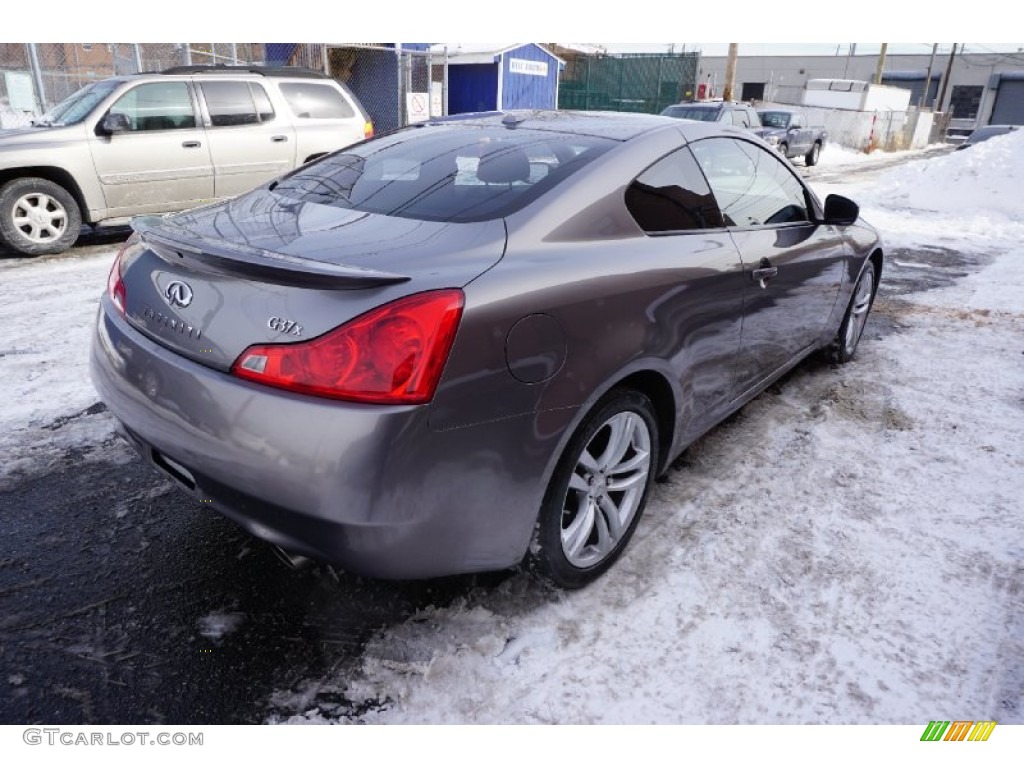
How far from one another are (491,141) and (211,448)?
160 centimetres

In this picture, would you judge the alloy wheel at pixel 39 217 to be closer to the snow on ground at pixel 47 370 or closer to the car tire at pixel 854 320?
the snow on ground at pixel 47 370

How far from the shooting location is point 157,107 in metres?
7.45

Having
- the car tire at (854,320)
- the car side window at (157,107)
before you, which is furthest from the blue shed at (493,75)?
the car tire at (854,320)

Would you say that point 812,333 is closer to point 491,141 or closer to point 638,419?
point 638,419

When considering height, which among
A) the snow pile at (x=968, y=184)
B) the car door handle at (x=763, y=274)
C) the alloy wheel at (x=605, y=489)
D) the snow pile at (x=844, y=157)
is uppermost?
the car door handle at (x=763, y=274)

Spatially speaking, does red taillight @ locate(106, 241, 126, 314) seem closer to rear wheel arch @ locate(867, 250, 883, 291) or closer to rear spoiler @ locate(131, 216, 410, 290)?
rear spoiler @ locate(131, 216, 410, 290)

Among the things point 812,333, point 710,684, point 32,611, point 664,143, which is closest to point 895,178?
point 812,333

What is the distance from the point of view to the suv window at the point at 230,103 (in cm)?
778

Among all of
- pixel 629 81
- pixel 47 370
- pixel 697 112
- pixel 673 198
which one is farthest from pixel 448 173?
pixel 629 81

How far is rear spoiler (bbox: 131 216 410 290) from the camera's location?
1793mm

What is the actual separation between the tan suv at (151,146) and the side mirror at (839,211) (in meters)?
6.40

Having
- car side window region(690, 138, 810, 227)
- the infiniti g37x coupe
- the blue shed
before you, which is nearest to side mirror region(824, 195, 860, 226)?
car side window region(690, 138, 810, 227)

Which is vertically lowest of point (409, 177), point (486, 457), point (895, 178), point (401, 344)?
point (895, 178)

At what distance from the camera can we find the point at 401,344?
5.76ft
